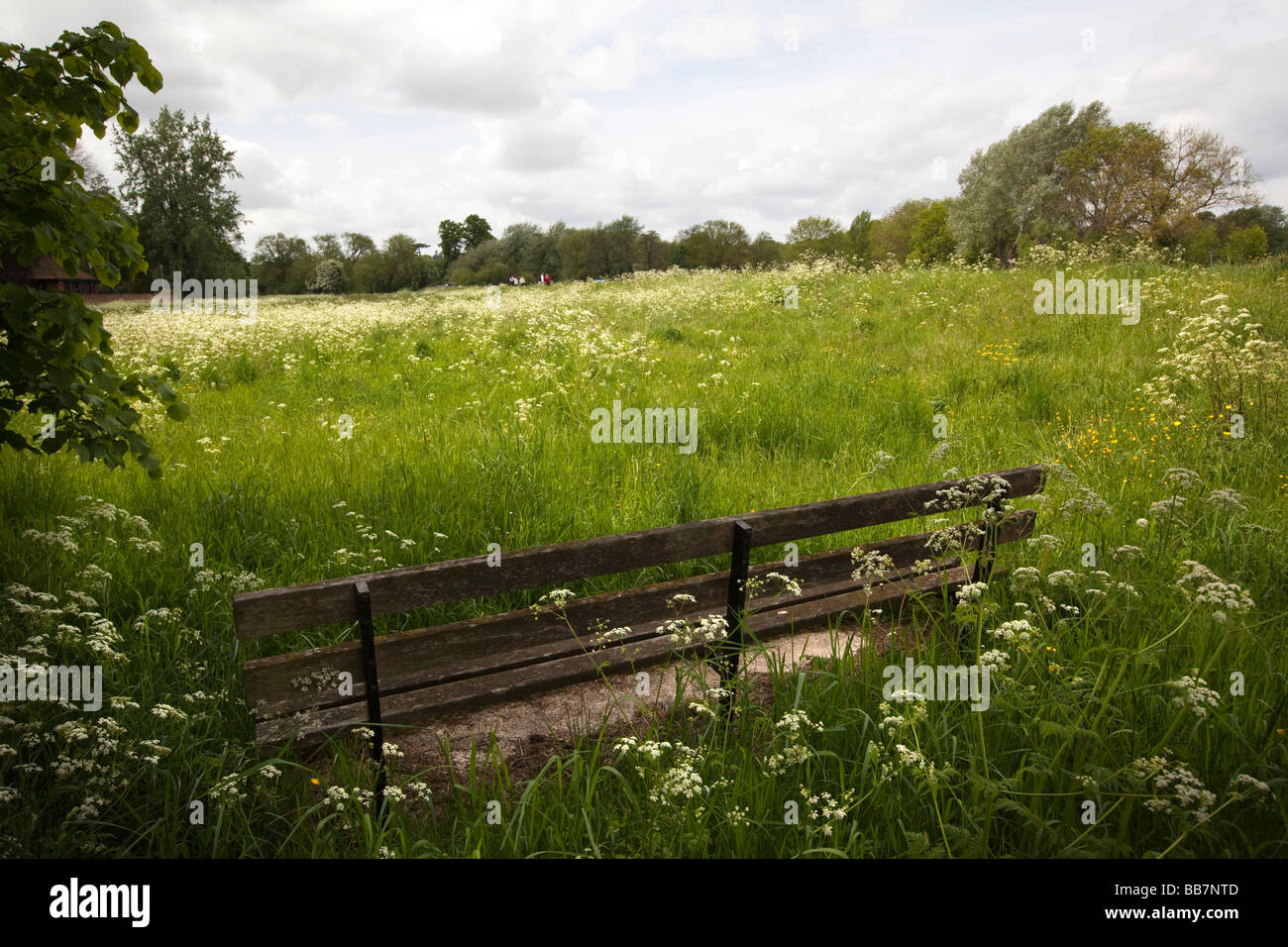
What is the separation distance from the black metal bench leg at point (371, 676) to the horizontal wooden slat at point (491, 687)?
0.10 metres

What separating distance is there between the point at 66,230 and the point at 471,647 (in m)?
3.06

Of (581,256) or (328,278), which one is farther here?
(581,256)

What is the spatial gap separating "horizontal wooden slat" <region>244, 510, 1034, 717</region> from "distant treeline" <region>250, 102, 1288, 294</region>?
60.8ft

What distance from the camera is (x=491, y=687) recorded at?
3.88 m

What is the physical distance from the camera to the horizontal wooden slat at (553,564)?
321 cm

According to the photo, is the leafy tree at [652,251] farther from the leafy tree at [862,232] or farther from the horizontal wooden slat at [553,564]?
the horizontal wooden slat at [553,564]

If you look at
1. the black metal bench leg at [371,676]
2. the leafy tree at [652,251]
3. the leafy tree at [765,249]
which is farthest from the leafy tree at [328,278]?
the black metal bench leg at [371,676]

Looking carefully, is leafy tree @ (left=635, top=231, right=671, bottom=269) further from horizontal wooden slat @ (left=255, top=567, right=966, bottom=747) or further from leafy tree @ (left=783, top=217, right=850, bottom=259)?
horizontal wooden slat @ (left=255, top=567, right=966, bottom=747)

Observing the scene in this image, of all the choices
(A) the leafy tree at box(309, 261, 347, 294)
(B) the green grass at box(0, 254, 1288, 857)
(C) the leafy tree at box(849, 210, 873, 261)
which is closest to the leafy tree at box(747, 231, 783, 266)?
(C) the leafy tree at box(849, 210, 873, 261)

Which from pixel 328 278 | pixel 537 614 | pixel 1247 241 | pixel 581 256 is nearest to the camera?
pixel 537 614

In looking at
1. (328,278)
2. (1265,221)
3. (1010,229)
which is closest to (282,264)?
(328,278)

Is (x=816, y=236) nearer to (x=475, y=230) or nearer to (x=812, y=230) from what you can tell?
(x=812, y=230)

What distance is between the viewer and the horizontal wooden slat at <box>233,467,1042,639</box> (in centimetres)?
321
